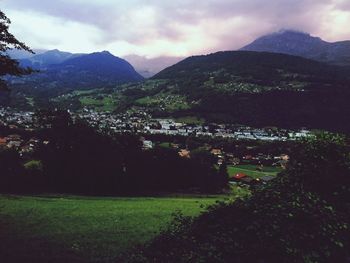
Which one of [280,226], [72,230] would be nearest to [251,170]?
[72,230]

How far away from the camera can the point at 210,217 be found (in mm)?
14516

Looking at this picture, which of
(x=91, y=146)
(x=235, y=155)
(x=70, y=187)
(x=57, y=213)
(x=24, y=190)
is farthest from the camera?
(x=235, y=155)

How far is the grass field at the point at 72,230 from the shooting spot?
1875cm

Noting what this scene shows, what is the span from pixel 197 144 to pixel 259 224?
132 m

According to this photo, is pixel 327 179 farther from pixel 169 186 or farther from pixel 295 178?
pixel 169 186

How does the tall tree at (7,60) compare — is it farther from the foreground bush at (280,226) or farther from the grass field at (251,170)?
the grass field at (251,170)

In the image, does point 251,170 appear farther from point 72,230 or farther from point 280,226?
point 280,226

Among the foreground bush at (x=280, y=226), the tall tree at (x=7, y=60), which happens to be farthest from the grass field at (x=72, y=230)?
the tall tree at (x=7, y=60)

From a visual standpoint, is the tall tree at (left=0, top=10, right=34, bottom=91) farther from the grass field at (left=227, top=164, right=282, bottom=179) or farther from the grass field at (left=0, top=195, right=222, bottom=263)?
the grass field at (left=227, top=164, right=282, bottom=179)

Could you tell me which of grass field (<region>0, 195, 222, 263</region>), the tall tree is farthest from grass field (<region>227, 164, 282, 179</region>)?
the tall tree

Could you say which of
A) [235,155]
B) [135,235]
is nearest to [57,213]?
[135,235]

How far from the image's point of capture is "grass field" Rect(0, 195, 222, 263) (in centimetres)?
1875

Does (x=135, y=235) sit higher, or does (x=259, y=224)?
(x=259, y=224)

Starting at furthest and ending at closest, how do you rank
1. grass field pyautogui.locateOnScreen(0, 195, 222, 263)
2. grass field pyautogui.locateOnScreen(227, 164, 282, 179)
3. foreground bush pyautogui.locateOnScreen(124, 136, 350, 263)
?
1. grass field pyautogui.locateOnScreen(227, 164, 282, 179)
2. grass field pyautogui.locateOnScreen(0, 195, 222, 263)
3. foreground bush pyautogui.locateOnScreen(124, 136, 350, 263)
